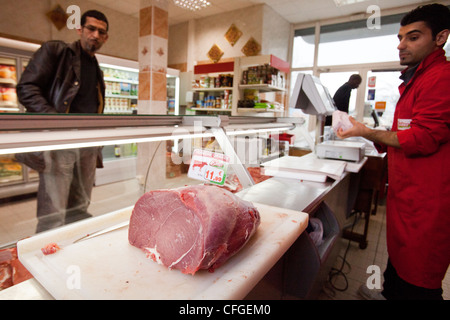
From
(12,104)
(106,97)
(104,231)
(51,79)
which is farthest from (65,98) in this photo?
(106,97)

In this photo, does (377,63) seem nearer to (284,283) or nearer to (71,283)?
(284,283)

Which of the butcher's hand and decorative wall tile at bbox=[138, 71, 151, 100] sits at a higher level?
decorative wall tile at bbox=[138, 71, 151, 100]

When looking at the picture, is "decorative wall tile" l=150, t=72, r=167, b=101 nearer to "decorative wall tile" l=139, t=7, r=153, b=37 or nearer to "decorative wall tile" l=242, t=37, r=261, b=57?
"decorative wall tile" l=139, t=7, r=153, b=37

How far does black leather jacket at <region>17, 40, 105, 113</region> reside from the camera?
1.86 meters

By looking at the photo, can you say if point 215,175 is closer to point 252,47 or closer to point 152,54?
point 152,54

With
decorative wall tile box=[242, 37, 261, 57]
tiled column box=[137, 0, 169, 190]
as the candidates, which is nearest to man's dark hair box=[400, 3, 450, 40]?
tiled column box=[137, 0, 169, 190]

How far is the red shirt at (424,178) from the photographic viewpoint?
58.6 inches

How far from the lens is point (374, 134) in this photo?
1.72 m

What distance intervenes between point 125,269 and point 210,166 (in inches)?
23.7

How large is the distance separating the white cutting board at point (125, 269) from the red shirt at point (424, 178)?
3.34 ft

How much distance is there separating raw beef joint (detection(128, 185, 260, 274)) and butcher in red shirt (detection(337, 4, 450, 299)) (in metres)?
1.18

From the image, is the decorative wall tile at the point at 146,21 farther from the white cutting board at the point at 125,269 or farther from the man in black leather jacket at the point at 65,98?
the white cutting board at the point at 125,269

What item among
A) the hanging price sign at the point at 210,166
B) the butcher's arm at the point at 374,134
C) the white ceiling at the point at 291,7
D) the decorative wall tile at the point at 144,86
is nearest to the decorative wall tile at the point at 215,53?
the white ceiling at the point at 291,7
